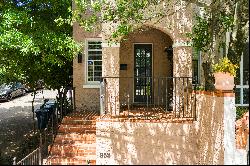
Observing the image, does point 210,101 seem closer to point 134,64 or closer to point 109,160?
point 109,160

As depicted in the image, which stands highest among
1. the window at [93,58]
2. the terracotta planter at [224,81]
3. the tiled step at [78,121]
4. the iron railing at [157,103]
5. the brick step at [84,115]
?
the window at [93,58]

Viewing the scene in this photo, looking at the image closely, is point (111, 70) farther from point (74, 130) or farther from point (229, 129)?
point (229, 129)

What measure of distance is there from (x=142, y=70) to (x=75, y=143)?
5.90 meters

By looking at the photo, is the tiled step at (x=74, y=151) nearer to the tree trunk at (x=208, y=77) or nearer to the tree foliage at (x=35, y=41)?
the tree foliage at (x=35, y=41)

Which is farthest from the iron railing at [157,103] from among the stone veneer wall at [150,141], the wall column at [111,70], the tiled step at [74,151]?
the tiled step at [74,151]

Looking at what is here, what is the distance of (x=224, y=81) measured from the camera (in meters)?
8.99

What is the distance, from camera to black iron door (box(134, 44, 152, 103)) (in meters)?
15.6

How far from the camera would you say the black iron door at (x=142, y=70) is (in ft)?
51.1

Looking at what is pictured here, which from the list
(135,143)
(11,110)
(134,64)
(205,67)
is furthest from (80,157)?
(11,110)

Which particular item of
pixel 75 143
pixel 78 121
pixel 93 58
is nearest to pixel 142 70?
pixel 93 58

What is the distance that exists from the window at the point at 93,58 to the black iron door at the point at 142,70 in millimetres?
1652

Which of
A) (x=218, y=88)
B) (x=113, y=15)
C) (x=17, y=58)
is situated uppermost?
(x=113, y=15)

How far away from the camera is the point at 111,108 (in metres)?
12.7

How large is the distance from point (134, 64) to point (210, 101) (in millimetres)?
6188
